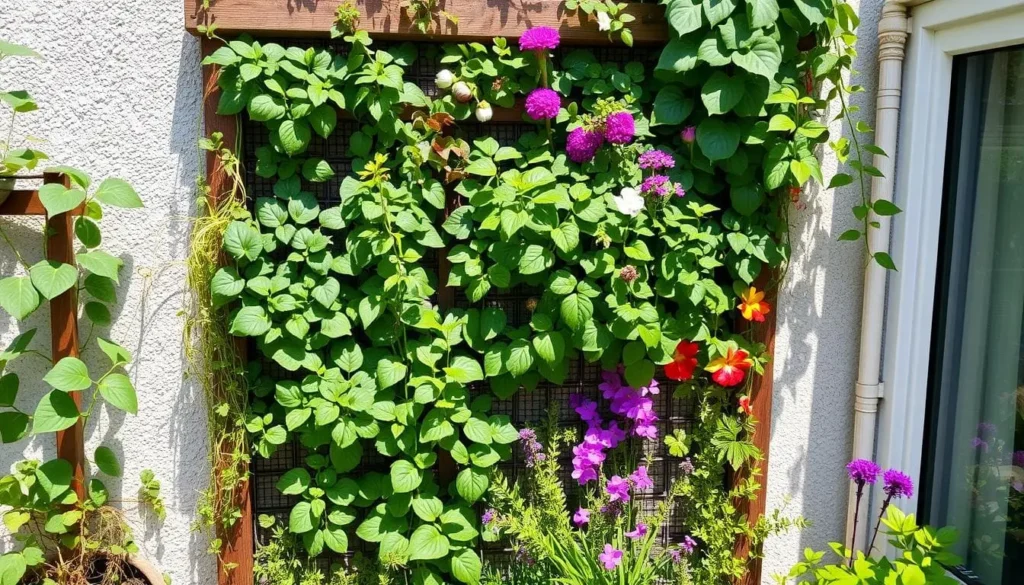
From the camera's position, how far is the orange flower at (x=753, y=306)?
2.16m

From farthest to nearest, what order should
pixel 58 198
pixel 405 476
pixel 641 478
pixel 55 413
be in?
pixel 641 478 < pixel 405 476 < pixel 55 413 < pixel 58 198

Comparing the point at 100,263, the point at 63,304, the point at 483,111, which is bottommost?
the point at 63,304

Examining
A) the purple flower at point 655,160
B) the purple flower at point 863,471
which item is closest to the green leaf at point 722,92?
the purple flower at point 655,160

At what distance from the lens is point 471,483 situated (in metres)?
2.14

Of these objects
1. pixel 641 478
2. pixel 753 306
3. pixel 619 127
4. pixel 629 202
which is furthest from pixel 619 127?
pixel 641 478

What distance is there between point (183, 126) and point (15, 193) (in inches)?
19.0

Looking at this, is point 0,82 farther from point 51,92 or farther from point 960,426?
point 960,426

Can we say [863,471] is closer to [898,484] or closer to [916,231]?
[898,484]

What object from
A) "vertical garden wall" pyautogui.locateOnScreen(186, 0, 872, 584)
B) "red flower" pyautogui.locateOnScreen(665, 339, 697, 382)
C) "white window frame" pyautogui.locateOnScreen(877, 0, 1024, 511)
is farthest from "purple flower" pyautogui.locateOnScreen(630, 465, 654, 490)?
"white window frame" pyautogui.locateOnScreen(877, 0, 1024, 511)

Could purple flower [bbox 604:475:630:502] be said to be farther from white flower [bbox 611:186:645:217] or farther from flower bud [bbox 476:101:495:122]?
flower bud [bbox 476:101:495:122]

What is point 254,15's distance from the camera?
79.2 inches

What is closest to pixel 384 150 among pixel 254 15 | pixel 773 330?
pixel 254 15

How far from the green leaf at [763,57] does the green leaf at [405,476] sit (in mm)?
1470

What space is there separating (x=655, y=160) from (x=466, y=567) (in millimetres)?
1319
